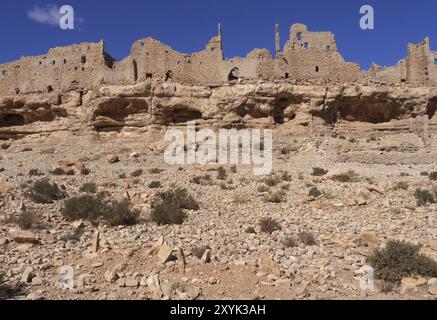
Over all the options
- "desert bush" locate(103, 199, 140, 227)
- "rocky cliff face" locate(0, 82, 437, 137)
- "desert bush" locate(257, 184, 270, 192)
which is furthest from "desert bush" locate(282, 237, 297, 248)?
"rocky cliff face" locate(0, 82, 437, 137)

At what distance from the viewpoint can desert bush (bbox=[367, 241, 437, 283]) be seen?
6601 mm

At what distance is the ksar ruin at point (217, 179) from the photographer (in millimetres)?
6836

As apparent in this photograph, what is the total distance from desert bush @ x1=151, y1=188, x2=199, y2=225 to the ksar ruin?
0.17ft

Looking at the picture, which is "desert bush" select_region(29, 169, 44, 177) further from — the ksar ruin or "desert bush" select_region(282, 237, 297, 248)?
"desert bush" select_region(282, 237, 297, 248)

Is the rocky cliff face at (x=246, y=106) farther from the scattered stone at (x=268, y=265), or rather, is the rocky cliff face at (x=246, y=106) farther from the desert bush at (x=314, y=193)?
the scattered stone at (x=268, y=265)

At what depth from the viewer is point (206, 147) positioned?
20922 mm

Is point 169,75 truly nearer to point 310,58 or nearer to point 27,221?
point 310,58

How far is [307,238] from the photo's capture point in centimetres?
842

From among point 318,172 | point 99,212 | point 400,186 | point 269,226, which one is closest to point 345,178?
point 318,172

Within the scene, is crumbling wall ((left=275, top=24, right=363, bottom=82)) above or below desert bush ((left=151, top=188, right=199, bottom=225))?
above

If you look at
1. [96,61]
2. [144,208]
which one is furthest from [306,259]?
[96,61]

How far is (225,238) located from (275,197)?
3.65 m

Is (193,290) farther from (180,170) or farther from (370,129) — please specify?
(370,129)

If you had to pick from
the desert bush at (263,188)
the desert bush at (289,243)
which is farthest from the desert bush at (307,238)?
the desert bush at (263,188)
